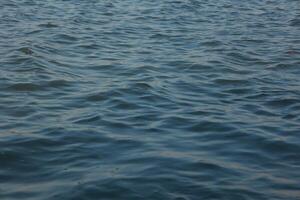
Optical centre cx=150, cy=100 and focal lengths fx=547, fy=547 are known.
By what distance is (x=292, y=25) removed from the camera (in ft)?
59.1

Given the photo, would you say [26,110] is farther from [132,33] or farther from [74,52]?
[132,33]

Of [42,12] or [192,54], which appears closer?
[192,54]

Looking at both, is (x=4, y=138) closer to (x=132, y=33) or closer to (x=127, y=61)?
(x=127, y=61)

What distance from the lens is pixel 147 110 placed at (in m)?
9.52

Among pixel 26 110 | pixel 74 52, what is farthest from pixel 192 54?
pixel 26 110

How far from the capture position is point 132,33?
623 inches

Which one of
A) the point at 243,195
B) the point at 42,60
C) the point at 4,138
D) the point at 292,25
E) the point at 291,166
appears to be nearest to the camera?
the point at 243,195

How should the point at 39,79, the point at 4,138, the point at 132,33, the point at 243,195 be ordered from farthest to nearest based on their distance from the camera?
the point at 132,33
the point at 39,79
the point at 4,138
the point at 243,195

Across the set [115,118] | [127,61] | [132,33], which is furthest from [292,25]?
[115,118]

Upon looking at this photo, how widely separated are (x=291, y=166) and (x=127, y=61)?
19.5 feet

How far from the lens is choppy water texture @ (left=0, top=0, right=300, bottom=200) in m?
6.94

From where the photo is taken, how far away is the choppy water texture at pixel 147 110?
6.94 meters

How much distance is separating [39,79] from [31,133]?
2856 millimetres

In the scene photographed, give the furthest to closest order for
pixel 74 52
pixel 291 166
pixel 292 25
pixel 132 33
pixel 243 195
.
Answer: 1. pixel 292 25
2. pixel 132 33
3. pixel 74 52
4. pixel 291 166
5. pixel 243 195
